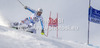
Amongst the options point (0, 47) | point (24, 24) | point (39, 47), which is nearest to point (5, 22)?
point (24, 24)

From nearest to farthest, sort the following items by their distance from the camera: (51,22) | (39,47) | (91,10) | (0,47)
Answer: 1. (0,47)
2. (39,47)
3. (91,10)
4. (51,22)

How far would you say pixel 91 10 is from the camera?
14430mm

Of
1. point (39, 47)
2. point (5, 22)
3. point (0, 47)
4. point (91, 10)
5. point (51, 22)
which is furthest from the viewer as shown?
point (51, 22)

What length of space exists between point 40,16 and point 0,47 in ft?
26.3

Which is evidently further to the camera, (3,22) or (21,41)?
(3,22)

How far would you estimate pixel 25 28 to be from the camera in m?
10.3

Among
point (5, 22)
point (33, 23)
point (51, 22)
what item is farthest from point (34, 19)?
point (51, 22)

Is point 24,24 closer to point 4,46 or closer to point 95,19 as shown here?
point 95,19

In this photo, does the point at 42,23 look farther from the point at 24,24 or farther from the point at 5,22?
the point at 5,22

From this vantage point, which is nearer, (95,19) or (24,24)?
(24,24)

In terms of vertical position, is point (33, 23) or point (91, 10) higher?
point (91, 10)

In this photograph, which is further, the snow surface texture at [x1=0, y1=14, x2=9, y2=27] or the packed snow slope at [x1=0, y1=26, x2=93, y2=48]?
the snow surface texture at [x1=0, y1=14, x2=9, y2=27]

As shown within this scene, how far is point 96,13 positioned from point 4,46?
42.7 feet

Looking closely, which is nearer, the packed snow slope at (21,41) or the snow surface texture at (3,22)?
the packed snow slope at (21,41)
